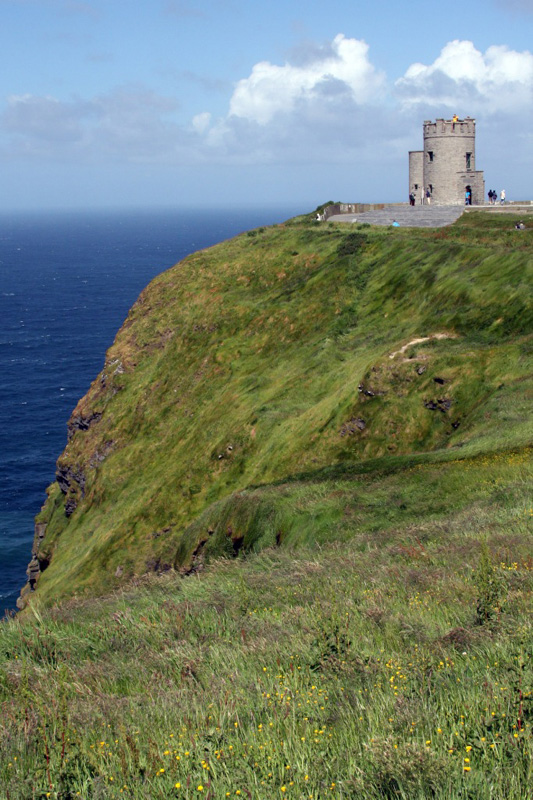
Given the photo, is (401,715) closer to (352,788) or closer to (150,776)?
(352,788)

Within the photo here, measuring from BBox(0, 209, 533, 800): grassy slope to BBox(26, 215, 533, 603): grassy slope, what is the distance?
19 cm

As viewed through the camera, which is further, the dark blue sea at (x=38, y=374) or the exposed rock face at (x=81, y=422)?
the dark blue sea at (x=38, y=374)

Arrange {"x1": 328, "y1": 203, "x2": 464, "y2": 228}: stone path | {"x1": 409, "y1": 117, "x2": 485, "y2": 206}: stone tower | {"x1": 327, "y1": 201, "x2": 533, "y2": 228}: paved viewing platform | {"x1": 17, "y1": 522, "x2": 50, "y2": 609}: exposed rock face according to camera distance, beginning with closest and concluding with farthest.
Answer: {"x1": 17, "y1": 522, "x2": 50, "y2": 609}: exposed rock face, {"x1": 327, "y1": 201, "x2": 533, "y2": 228}: paved viewing platform, {"x1": 328, "y1": 203, "x2": 464, "y2": 228}: stone path, {"x1": 409, "y1": 117, "x2": 485, "y2": 206}: stone tower

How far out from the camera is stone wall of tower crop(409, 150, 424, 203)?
70438mm

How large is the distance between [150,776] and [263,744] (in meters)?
1.12

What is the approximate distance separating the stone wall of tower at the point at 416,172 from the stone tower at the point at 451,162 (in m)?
1.69

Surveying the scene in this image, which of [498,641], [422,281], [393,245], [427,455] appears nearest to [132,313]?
[393,245]

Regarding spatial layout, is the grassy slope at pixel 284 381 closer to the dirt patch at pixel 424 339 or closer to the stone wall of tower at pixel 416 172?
the dirt patch at pixel 424 339

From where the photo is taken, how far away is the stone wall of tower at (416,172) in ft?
231

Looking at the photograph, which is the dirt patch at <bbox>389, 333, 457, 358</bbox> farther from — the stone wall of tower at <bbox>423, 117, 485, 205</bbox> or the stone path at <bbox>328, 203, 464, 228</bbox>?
the stone wall of tower at <bbox>423, 117, 485, 205</bbox>

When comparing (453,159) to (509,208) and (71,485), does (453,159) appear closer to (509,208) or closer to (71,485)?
(509,208)

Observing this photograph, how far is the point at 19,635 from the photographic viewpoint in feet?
39.9

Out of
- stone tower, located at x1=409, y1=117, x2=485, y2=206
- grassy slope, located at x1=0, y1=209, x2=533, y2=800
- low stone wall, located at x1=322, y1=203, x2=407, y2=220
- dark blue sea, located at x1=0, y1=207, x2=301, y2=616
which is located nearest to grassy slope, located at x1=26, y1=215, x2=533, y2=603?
grassy slope, located at x1=0, y1=209, x2=533, y2=800

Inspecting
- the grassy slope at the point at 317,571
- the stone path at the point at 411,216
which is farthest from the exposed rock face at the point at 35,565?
the stone path at the point at 411,216
